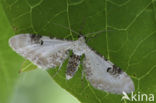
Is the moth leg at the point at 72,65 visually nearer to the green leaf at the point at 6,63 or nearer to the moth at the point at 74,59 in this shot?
the moth at the point at 74,59

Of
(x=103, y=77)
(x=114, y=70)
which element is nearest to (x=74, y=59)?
(x=103, y=77)

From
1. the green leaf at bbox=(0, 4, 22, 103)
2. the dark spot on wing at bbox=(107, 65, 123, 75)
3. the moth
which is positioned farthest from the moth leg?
the green leaf at bbox=(0, 4, 22, 103)

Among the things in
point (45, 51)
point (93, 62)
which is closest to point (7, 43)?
point (45, 51)

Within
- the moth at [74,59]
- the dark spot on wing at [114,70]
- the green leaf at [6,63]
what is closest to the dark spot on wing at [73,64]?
the moth at [74,59]

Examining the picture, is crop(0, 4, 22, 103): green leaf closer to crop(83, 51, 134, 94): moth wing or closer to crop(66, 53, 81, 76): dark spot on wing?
crop(66, 53, 81, 76): dark spot on wing

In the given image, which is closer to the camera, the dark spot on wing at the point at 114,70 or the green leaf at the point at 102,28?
the green leaf at the point at 102,28

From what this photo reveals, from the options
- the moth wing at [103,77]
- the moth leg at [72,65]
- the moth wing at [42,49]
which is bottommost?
the moth wing at [103,77]

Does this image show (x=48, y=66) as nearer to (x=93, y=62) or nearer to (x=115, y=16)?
(x=93, y=62)
